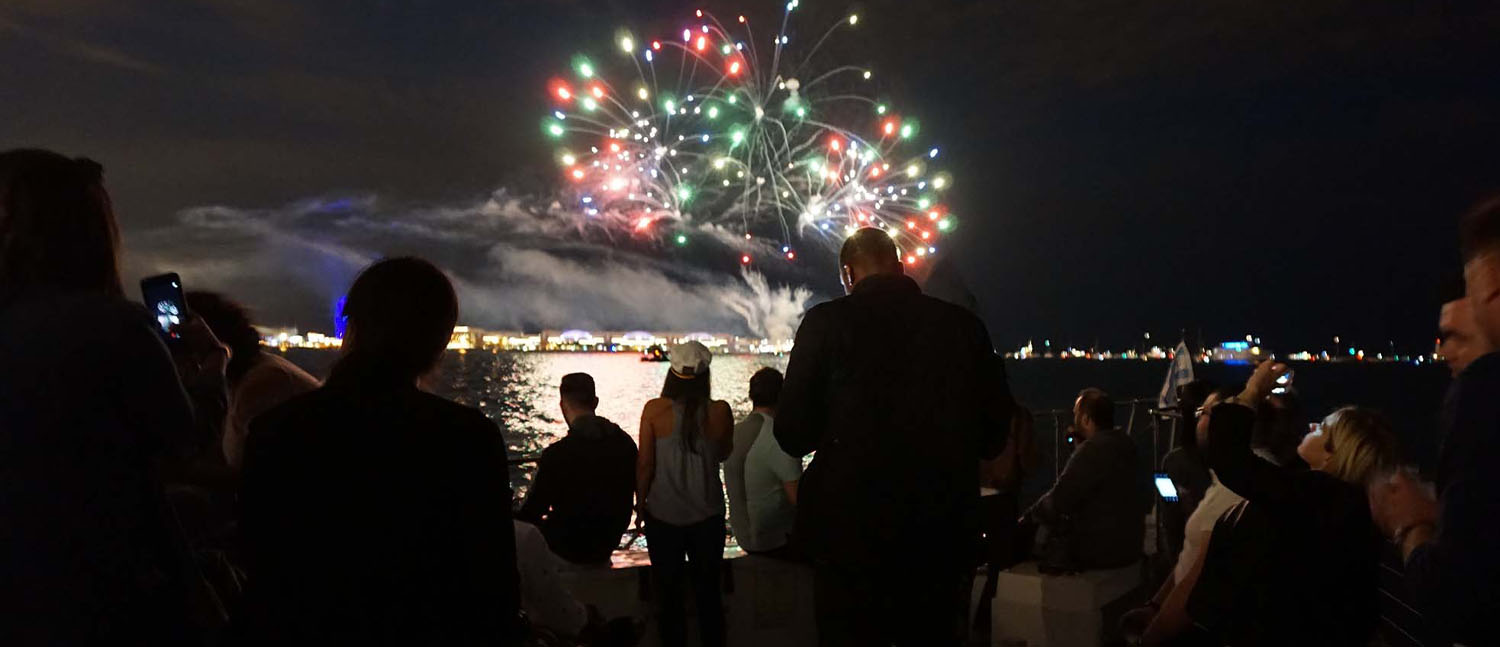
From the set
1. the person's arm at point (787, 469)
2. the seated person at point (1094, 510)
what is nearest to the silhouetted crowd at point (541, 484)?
the person's arm at point (787, 469)

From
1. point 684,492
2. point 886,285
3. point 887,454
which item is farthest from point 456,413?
point 684,492

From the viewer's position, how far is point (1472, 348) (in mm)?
2090

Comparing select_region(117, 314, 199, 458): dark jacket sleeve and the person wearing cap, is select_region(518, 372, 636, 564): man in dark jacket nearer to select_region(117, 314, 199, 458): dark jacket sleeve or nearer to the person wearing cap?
the person wearing cap

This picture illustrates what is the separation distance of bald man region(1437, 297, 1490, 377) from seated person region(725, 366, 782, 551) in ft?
13.1

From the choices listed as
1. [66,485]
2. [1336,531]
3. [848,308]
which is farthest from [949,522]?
[66,485]

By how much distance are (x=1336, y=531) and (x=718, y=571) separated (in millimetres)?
3181

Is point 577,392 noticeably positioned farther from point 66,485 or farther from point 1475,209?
point 1475,209

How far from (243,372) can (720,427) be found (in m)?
2.79

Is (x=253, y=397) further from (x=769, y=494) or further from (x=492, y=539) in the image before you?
(x=769, y=494)

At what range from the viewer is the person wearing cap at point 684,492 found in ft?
18.3

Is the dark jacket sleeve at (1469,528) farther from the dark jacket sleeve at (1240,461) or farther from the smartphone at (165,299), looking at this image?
the smartphone at (165,299)

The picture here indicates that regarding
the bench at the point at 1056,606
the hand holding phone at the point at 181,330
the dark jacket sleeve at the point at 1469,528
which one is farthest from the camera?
the bench at the point at 1056,606

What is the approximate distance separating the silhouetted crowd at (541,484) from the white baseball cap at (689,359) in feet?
0.08

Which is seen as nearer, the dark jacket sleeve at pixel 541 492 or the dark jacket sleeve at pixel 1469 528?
the dark jacket sleeve at pixel 1469 528
